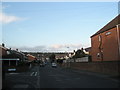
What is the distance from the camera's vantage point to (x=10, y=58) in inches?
2052

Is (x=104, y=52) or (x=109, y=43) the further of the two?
(x=104, y=52)

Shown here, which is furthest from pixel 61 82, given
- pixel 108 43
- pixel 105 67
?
pixel 108 43

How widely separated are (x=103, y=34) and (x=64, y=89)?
2858 cm

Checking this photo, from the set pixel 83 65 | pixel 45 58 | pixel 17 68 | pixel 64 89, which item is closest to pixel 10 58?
pixel 17 68

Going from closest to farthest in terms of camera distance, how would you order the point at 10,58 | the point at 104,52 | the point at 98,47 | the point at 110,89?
the point at 110,89 < the point at 104,52 < the point at 98,47 < the point at 10,58

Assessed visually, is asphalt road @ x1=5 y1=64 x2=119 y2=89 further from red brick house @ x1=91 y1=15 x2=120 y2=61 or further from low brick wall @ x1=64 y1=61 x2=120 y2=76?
red brick house @ x1=91 y1=15 x2=120 y2=61

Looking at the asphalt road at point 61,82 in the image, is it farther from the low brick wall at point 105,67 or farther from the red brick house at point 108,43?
the red brick house at point 108,43

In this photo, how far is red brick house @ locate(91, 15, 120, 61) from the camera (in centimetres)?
3288

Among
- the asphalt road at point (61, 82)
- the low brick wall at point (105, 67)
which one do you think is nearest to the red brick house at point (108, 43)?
the low brick wall at point (105, 67)

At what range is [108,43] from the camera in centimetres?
3638

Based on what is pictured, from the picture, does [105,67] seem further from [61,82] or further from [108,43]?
[61,82]

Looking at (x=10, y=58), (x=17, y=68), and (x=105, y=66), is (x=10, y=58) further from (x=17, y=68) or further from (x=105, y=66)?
(x=105, y=66)

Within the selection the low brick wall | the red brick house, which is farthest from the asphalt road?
the red brick house

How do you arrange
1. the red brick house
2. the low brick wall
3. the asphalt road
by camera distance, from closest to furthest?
the asphalt road
the low brick wall
the red brick house
